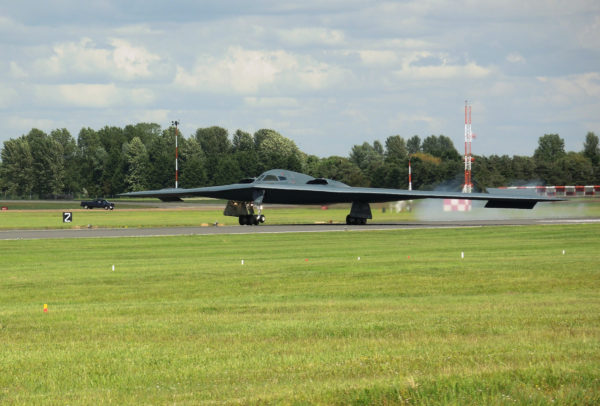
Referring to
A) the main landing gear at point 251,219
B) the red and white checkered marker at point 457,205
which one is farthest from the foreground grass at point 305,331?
the red and white checkered marker at point 457,205

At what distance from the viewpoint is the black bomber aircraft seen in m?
53.7

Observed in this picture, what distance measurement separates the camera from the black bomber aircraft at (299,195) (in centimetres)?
5372

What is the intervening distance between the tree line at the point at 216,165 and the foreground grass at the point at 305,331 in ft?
255

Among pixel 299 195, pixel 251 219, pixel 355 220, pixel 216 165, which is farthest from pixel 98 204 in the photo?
pixel 355 220

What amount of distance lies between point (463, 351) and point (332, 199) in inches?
1887

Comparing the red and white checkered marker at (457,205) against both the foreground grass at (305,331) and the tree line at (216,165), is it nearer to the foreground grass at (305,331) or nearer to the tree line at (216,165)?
the tree line at (216,165)

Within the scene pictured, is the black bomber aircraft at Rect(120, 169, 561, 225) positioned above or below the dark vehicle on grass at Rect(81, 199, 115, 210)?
above

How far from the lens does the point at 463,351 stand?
29.7 ft

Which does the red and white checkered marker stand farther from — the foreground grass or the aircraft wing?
the foreground grass

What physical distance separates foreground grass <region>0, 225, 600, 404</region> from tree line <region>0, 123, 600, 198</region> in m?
77.6

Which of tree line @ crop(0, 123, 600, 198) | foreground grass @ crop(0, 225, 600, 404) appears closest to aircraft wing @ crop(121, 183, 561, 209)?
foreground grass @ crop(0, 225, 600, 404)

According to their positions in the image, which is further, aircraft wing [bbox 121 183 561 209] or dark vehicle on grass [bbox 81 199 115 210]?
dark vehicle on grass [bbox 81 199 115 210]

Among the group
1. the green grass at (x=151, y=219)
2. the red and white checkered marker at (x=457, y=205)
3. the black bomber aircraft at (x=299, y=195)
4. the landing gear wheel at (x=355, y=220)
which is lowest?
the green grass at (x=151, y=219)

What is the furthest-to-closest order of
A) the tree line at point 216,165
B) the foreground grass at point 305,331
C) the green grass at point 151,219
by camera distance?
1. the tree line at point 216,165
2. the green grass at point 151,219
3. the foreground grass at point 305,331
